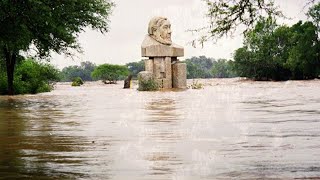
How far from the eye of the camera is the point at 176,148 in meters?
7.74

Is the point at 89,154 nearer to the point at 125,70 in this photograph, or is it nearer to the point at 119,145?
the point at 119,145

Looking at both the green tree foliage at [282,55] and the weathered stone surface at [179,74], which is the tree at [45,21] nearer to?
the weathered stone surface at [179,74]

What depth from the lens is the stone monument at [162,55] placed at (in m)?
37.5

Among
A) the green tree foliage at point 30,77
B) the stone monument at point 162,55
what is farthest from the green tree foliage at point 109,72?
the stone monument at point 162,55

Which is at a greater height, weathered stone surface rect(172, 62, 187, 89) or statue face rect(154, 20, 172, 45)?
statue face rect(154, 20, 172, 45)

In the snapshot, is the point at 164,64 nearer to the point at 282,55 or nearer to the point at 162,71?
the point at 162,71

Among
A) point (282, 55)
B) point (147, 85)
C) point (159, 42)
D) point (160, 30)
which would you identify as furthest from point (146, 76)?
point (282, 55)

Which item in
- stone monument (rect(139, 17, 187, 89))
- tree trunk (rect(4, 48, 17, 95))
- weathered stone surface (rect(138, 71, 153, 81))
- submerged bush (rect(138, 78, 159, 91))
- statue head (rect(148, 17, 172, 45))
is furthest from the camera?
statue head (rect(148, 17, 172, 45))

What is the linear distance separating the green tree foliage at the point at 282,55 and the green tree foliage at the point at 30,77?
93.7ft

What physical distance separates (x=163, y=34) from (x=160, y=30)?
322 mm

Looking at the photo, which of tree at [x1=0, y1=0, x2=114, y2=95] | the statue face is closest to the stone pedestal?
the statue face

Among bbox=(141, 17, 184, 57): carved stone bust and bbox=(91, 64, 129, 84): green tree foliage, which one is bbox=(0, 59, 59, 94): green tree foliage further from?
bbox=(91, 64, 129, 84): green tree foliage

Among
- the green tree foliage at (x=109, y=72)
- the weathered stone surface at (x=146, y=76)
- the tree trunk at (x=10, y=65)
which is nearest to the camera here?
the tree trunk at (x=10, y=65)

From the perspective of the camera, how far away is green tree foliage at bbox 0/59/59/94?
1457 inches
